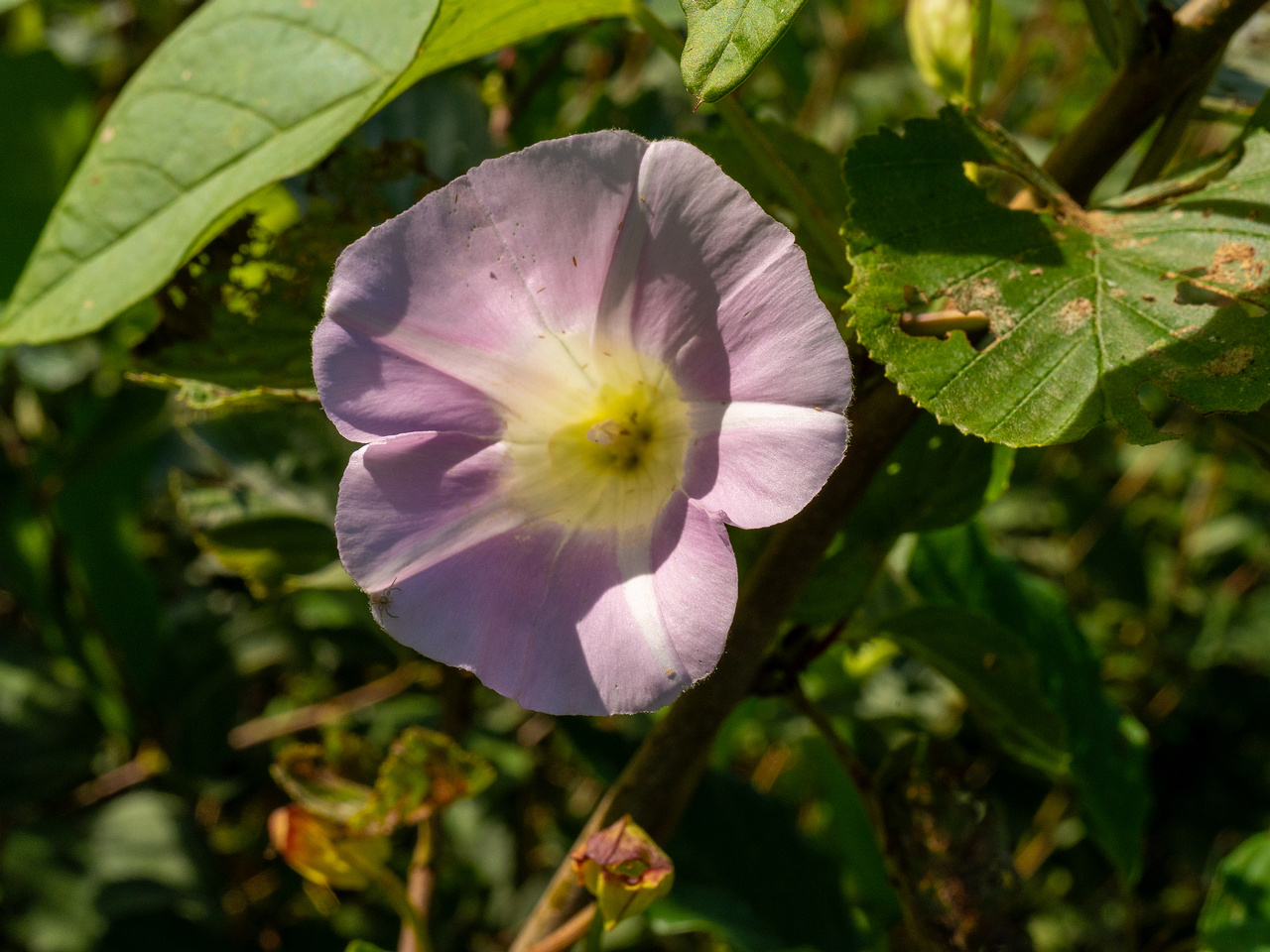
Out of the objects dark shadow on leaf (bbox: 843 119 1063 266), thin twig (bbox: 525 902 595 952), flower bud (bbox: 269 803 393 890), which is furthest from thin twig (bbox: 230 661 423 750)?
dark shadow on leaf (bbox: 843 119 1063 266)

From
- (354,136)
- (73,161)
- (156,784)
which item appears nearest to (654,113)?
(354,136)

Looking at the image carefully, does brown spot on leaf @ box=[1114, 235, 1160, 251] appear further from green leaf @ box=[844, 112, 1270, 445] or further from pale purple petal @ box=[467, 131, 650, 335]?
pale purple petal @ box=[467, 131, 650, 335]

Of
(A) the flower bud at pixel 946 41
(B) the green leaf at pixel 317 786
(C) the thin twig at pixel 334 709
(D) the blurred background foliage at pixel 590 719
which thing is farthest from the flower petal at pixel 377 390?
(C) the thin twig at pixel 334 709

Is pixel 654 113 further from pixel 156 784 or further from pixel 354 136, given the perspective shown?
pixel 156 784

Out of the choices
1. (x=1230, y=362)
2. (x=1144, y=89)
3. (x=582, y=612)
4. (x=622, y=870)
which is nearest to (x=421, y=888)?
(x=622, y=870)

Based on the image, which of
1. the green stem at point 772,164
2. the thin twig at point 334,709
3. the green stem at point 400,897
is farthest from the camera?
the thin twig at point 334,709

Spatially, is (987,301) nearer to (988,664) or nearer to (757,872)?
(988,664)

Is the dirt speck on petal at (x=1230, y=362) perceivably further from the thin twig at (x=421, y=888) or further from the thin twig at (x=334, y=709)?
the thin twig at (x=334, y=709)
